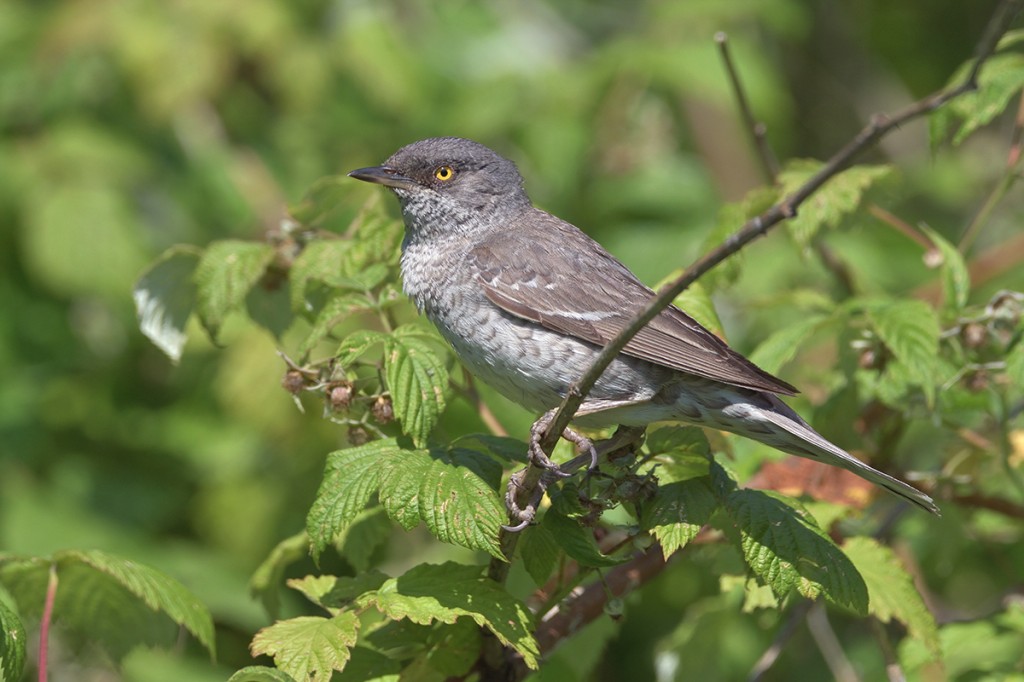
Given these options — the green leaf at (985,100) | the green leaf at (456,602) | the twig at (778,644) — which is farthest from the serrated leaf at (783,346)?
the green leaf at (456,602)

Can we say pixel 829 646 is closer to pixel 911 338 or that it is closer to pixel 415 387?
pixel 911 338

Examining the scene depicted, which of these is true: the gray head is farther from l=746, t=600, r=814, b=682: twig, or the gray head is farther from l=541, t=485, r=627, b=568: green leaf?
l=746, t=600, r=814, b=682: twig

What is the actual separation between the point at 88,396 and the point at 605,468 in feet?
13.8

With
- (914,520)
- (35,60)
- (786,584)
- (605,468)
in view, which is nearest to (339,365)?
(605,468)

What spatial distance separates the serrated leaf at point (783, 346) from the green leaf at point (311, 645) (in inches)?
59.4

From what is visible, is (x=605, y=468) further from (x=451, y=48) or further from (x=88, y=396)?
(x=451, y=48)

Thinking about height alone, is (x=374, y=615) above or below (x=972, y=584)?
above

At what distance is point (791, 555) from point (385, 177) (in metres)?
1.84

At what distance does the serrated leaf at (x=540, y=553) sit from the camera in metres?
2.77

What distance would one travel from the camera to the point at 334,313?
9.89ft

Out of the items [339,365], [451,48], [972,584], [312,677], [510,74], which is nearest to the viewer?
[312,677]

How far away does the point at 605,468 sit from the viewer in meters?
2.97

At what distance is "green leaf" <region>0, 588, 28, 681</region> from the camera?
2.56 m

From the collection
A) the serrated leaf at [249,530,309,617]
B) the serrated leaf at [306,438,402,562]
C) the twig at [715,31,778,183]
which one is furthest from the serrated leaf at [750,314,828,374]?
the serrated leaf at [249,530,309,617]
